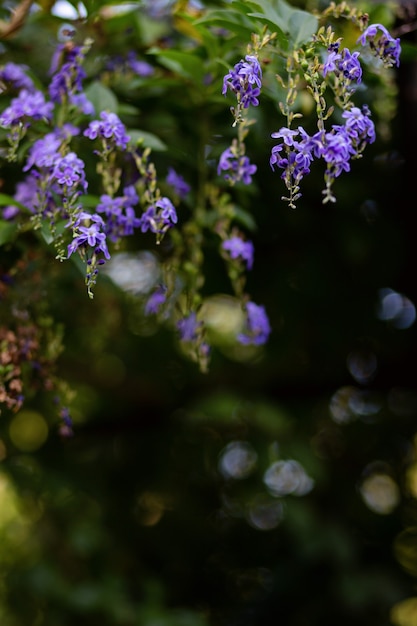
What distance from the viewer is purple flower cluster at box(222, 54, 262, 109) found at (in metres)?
0.85

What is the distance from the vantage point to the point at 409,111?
1634 mm

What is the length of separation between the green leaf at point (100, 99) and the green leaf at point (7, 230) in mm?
222

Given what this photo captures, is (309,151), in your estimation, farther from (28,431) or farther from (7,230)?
(28,431)

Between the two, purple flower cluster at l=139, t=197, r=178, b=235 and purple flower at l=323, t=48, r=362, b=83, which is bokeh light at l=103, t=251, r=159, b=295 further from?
purple flower at l=323, t=48, r=362, b=83

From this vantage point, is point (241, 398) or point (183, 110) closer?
point (183, 110)

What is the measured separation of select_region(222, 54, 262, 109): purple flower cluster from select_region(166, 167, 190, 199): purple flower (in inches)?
16.0

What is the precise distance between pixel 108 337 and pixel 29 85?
1.12 m

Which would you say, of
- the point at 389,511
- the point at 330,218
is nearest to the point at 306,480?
the point at 389,511

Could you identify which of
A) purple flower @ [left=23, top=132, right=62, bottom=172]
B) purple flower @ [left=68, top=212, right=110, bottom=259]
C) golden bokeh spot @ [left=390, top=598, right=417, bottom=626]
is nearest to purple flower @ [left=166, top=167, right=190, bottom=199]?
purple flower @ [left=23, top=132, right=62, bottom=172]

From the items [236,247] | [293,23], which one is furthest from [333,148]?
[236,247]

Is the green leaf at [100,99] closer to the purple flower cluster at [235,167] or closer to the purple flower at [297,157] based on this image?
the purple flower cluster at [235,167]

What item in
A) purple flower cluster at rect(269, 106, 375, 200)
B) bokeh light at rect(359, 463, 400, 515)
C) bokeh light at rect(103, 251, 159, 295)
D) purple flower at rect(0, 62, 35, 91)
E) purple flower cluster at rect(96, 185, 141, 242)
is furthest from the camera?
bokeh light at rect(359, 463, 400, 515)

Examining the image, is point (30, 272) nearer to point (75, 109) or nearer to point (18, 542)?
point (75, 109)

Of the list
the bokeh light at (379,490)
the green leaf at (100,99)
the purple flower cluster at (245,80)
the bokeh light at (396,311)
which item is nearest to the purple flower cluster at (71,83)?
the green leaf at (100,99)
